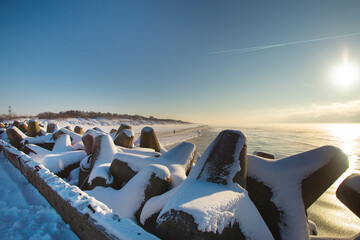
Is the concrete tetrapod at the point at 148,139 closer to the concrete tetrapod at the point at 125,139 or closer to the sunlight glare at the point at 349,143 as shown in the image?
the concrete tetrapod at the point at 125,139

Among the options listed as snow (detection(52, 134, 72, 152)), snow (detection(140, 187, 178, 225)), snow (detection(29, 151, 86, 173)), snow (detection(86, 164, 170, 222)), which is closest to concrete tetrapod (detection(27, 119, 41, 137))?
snow (detection(52, 134, 72, 152))

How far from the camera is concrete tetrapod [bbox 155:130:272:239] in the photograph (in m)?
1.01

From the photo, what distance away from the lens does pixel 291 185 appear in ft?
5.51

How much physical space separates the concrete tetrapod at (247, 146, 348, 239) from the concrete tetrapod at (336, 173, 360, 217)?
7.8 inches

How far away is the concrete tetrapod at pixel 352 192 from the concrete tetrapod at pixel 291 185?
0.65ft

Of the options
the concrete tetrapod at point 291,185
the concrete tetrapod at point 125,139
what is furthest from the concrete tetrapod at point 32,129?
the concrete tetrapod at point 291,185

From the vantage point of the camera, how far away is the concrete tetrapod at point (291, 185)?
1.57m

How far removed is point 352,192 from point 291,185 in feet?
1.52

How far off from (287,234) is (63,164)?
4.14 metres

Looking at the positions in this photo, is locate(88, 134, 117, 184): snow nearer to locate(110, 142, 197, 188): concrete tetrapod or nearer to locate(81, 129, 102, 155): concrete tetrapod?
locate(110, 142, 197, 188): concrete tetrapod

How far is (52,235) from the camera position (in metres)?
1.42

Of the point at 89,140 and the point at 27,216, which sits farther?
the point at 89,140

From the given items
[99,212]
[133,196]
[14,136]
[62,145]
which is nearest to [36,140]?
[14,136]

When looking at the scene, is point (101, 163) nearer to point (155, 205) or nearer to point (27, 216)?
point (27, 216)
